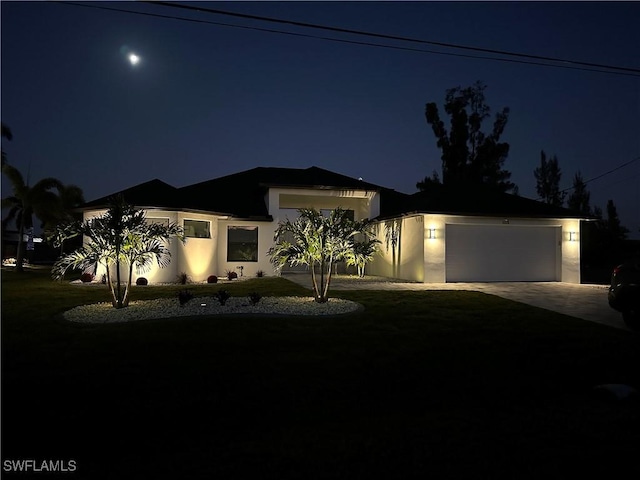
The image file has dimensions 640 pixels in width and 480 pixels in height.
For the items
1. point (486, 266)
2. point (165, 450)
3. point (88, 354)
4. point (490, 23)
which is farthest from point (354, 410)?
point (486, 266)

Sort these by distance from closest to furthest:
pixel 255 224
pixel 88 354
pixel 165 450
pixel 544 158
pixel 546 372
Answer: pixel 165 450 < pixel 546 372 < pixel 88 354 < pixel 255 224 < pixel 544 158

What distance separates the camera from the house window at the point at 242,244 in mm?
19953

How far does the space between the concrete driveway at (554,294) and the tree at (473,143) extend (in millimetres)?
20860

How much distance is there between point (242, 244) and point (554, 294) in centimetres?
1314

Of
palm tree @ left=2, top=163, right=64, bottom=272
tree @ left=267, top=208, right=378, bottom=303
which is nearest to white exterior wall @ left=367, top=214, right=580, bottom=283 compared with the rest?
tree @ left=267, top=208, right=378, bottom=303

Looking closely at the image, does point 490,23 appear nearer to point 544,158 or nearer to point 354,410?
point 354,410

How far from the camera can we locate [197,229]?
17.8 m

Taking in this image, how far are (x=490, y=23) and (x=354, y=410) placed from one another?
9.50m

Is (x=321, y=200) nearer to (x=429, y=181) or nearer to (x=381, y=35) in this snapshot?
(x=381, y=35)

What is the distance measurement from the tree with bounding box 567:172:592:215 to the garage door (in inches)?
1002

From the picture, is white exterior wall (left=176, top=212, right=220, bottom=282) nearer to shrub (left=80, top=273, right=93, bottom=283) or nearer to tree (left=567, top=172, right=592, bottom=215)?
shrub (left=80, top=273, right=93, bottom=283)

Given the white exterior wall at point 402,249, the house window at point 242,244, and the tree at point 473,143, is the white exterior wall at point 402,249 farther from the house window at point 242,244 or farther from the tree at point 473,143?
the tree at point 473,143

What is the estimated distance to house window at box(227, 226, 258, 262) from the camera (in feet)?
65.5

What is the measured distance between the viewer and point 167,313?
358 inches
